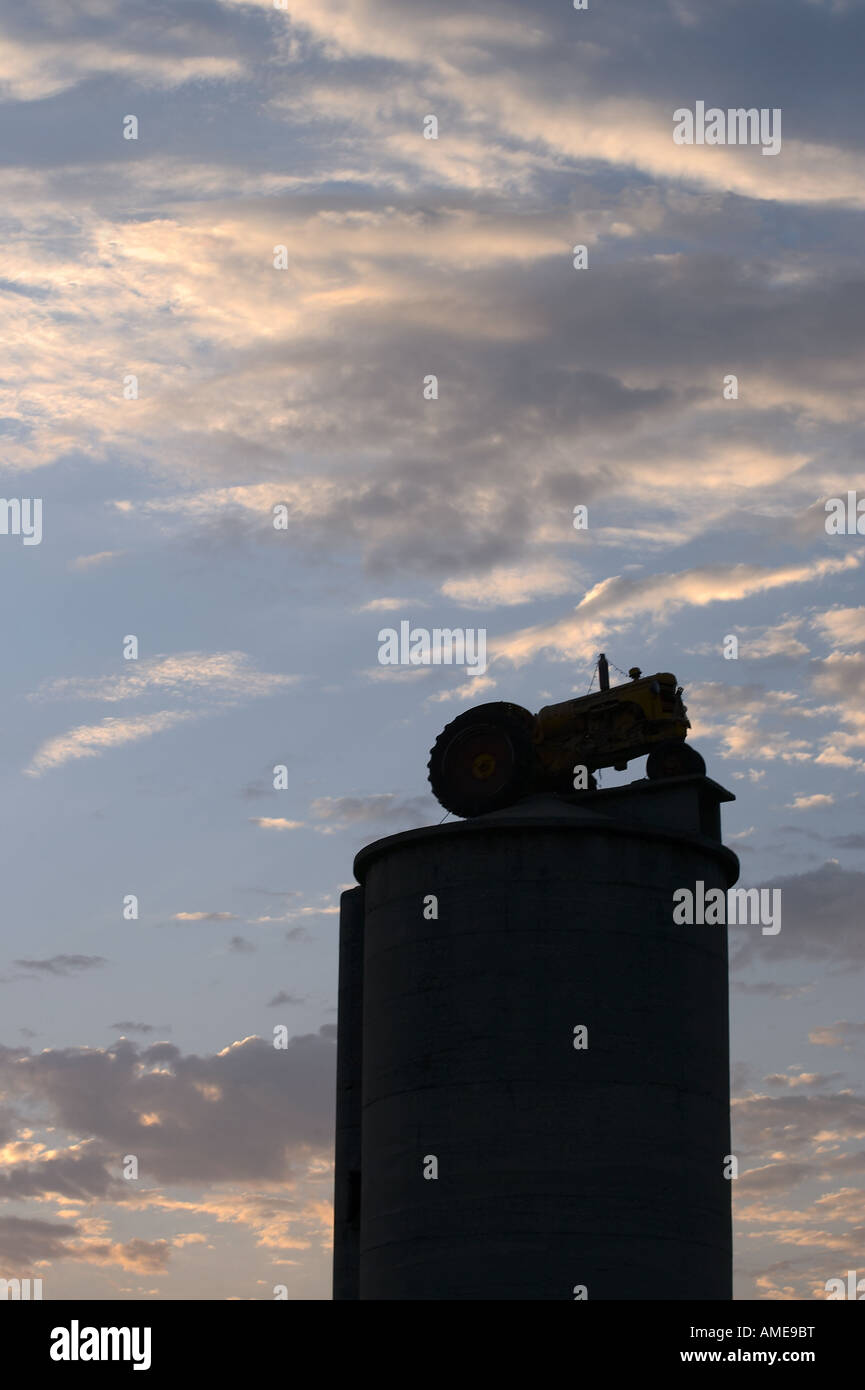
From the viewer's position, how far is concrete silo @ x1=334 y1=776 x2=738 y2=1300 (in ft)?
152

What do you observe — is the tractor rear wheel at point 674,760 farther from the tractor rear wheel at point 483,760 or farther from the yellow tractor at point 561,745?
the tractor rear wheel at point 483,760

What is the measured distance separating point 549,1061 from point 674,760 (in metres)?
9.21

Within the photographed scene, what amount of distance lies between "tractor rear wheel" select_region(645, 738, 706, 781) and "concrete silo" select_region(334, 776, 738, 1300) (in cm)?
63

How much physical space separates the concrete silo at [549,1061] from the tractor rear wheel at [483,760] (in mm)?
1185

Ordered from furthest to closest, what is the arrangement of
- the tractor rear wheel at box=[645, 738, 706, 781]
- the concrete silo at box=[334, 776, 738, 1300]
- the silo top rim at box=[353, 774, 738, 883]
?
the tractor rear wheel at box=[645, 738, 706, 781], the silo top rim at box=[353, 774, 738, 883], the concrete silo at box=[334, 776, 738, 1300]

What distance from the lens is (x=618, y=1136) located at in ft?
154

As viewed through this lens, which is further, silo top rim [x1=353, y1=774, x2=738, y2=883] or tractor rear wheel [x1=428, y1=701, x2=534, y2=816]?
tractor rear wheel [x1=428, y1=701, x2=534, y2=816]

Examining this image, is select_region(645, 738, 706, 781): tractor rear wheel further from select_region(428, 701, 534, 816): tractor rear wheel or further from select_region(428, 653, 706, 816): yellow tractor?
select_region(428, 701, 534, 816): tractor rear wheel

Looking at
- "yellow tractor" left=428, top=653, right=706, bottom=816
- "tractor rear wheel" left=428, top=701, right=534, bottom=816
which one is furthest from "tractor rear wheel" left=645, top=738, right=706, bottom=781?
"tractor rear wheel" left=428, top=701, right=534, bottom=816

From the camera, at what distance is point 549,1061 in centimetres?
4741

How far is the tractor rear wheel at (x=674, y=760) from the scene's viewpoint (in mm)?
52094

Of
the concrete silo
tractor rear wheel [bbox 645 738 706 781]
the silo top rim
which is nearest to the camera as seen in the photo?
the concrete silo
